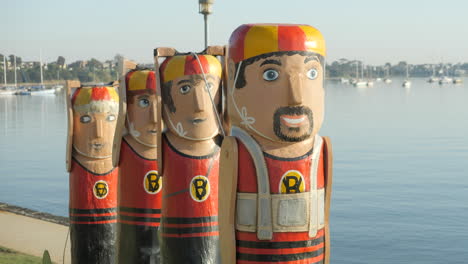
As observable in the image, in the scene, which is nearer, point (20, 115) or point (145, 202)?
point (145, 202)

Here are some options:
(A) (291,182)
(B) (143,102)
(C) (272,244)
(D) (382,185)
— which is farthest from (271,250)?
(D) (382,185)

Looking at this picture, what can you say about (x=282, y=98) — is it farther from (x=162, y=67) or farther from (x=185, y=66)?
(x=162, y=67)

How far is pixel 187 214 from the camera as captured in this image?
21.7 ft

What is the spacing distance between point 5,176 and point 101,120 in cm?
2330

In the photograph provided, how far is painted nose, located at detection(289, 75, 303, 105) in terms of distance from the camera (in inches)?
190

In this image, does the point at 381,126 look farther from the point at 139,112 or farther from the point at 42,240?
the point at 139,112

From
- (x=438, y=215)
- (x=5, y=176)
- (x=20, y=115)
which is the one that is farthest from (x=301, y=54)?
(x=20, y=115)

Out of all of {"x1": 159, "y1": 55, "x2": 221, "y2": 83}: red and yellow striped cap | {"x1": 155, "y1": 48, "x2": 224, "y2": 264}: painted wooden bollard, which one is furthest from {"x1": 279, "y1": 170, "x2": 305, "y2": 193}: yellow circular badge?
{"x1": 159, "y1": 55, "x2": 221, "y2": 83}: red and yellow striped cap

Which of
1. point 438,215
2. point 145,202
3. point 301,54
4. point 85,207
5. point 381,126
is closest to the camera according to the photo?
point 301,54

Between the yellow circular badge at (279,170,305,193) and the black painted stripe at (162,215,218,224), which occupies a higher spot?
the yellow circular badge at (279,170,305,193)

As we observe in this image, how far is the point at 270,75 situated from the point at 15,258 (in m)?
9.12

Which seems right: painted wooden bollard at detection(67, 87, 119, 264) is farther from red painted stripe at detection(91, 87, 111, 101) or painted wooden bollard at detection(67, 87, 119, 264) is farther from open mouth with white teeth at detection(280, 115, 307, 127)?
open mouth with white teeth at detection(280, 115, 307, 127)

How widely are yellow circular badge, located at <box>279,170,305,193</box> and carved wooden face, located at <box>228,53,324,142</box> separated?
0.23 metres

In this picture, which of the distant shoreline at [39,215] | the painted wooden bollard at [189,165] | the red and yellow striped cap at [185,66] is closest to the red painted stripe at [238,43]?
the painted wooden bollard at [189,165]
